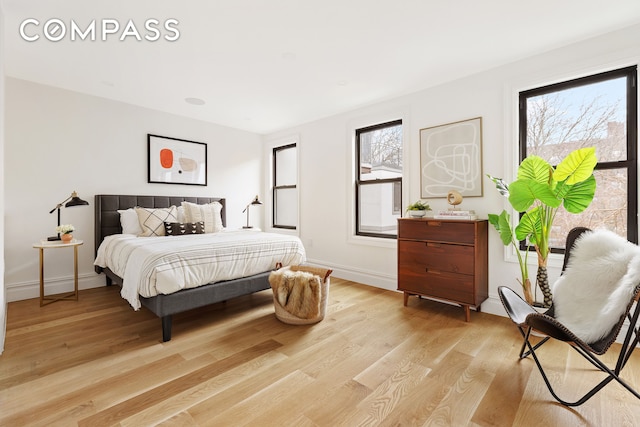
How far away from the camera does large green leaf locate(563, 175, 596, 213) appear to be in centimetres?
223

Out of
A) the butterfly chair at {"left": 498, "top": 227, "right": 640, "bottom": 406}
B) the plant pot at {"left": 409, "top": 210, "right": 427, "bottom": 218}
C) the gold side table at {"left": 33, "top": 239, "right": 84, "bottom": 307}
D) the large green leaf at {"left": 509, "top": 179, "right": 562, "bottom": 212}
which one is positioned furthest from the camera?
the plant pot at {"left": 409, "top": 210, "right": 427, "bottom": 218}

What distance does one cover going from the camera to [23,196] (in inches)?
132

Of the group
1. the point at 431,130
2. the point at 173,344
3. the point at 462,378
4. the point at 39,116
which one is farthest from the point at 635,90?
the point at 39,116

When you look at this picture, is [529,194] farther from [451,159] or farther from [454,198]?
[451,159]

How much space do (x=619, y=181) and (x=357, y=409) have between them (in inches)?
108

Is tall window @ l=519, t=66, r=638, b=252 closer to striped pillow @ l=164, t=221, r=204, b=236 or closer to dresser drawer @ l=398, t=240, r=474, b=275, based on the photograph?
dresser drawer @ l=398, t=240, r=474, b=275

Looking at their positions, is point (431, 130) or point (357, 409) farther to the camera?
point (431, 130)

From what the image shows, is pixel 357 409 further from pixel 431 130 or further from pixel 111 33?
pixel 111 33

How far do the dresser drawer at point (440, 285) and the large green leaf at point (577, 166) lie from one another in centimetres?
109

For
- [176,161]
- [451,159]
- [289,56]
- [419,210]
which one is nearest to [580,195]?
[451,159]

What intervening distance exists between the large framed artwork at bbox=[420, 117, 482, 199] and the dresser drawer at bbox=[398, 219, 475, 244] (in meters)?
0.51

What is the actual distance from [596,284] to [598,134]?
1507mm

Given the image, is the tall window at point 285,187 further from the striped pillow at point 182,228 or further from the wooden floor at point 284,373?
the wooden floor at point 284,373

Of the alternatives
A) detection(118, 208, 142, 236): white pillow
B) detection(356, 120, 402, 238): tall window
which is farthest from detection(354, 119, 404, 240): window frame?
detection(118, 208, 142, 236): white pillow
